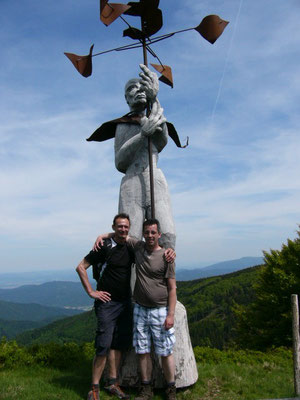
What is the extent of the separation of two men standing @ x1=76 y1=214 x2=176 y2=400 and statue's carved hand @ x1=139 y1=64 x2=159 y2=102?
101 inches

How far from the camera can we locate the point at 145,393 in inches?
188

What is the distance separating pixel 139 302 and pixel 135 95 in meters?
4.01

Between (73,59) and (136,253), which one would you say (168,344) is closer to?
(136,253)

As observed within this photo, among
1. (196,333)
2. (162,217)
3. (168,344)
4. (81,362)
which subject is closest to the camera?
(168,344)

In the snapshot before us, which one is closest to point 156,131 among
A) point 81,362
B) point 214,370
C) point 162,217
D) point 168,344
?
point 162,217

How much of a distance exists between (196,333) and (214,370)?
3628 centimetres

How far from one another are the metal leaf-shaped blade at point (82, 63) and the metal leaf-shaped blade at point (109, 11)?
883 millimetres

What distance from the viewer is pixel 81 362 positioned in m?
7.66

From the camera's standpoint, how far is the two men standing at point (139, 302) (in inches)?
186

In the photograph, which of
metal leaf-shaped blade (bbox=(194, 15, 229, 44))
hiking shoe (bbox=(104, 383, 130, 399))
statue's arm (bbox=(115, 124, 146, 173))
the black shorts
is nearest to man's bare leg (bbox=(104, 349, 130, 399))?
hiking shoe (bbox=(104, 383, 130, 399))

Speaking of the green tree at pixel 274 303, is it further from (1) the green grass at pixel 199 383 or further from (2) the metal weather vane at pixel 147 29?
(2) the metal weather vane at pixel 147 29

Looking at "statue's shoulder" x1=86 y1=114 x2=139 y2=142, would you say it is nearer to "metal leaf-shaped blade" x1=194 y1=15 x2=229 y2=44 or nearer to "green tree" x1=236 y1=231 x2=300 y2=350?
"metal leaf-shaped blade" x1=194 y1=15 x2=229 y2=44

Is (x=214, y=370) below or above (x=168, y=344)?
below

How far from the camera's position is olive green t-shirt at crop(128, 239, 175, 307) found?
4694 millimetres
